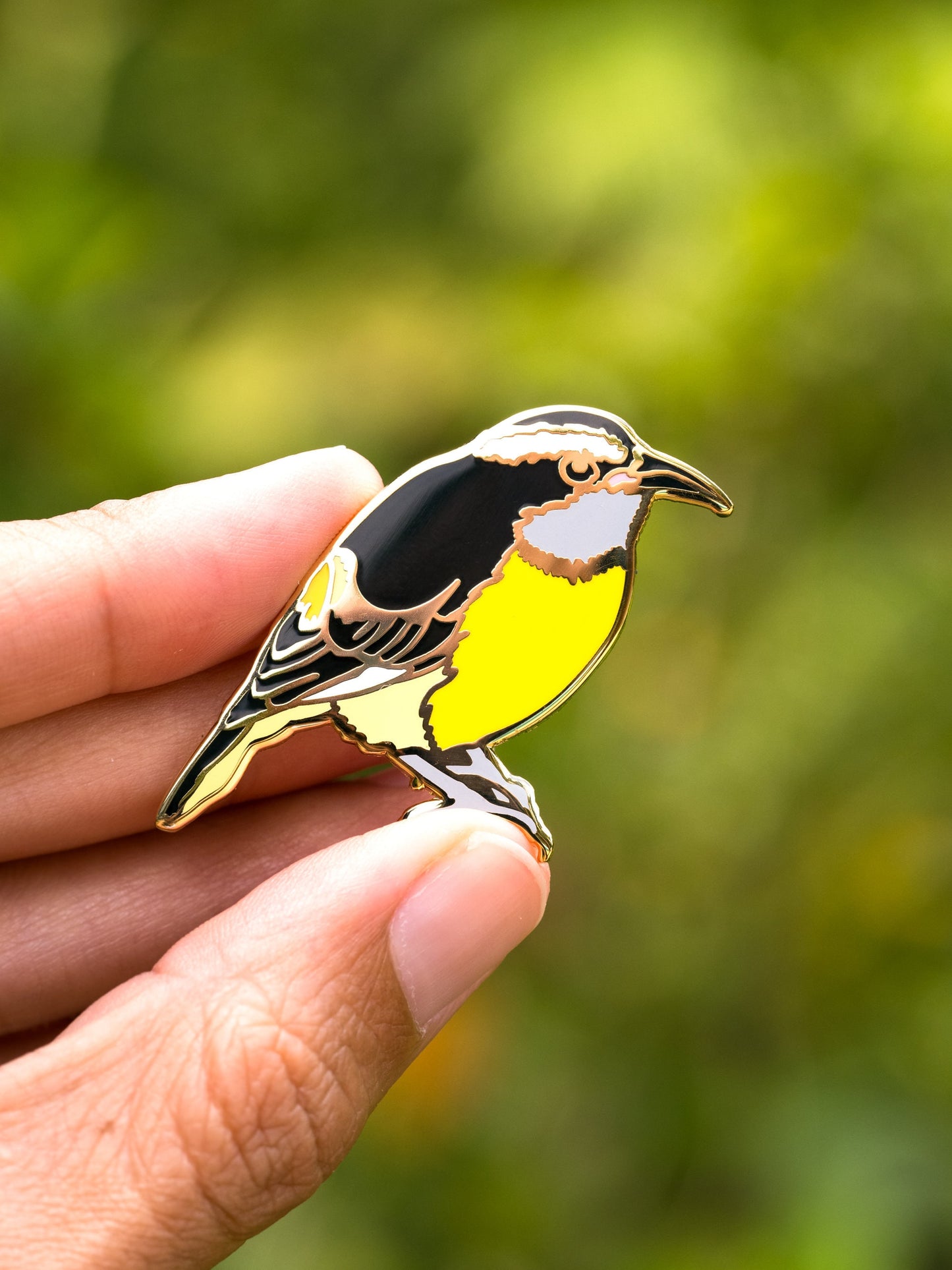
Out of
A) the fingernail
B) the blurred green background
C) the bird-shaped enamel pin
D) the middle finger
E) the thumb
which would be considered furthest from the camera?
the blurred green background

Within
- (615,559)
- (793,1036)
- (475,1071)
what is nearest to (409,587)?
(615,559)

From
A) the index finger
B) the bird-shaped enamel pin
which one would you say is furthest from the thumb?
the index finger

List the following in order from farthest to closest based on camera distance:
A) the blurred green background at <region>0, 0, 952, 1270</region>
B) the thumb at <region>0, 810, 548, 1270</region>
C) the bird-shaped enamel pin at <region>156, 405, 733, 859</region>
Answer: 1. the blurred green background at <region>0, 0, 952, 1270</region>
2. the bird-shaped enamel pin at <region>156, 405, 733, 859</region>
3. the thumb at <region>0, 810, 548, 1270</region>

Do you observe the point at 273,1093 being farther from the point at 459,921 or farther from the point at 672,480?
the point at 672,480

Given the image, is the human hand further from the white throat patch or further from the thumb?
the white throat patch

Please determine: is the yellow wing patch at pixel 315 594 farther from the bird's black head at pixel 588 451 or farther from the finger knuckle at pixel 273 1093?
the finger knuckle at pixel 273 1093

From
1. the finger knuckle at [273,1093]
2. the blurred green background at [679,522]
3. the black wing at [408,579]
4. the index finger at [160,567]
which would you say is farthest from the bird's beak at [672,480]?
the blurred green background at [679,522]

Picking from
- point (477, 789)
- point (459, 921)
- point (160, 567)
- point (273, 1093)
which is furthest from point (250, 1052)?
point (160, 567)
